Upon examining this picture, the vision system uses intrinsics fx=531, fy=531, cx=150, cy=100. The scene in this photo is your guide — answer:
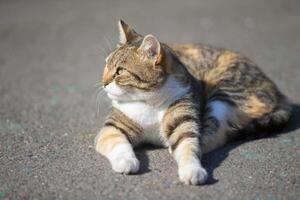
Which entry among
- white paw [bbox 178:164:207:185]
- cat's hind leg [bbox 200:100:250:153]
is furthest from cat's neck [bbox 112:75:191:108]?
white paw [bbox 178:164:207:185]

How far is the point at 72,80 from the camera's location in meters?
7.99

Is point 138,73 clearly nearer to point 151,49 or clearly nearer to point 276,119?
point 151,49

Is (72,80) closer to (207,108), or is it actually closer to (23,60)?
(23,60)

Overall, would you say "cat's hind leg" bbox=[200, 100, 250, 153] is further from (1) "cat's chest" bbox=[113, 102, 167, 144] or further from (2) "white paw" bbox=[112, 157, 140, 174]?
(2) "white paw" bbox=[112, 157, 140, 174]

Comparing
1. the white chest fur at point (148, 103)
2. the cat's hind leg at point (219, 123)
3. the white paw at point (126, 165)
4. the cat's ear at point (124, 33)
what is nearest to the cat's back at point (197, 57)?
the cat's hind leg at point (219, 123)

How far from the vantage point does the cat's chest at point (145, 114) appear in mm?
4980

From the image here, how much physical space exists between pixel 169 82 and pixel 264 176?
4.06 ft

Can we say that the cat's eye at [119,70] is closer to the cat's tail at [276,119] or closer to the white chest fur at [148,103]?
the white chest fur at [148,103]

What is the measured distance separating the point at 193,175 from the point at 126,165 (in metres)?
→ 0.59

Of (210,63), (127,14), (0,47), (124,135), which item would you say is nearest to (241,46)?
(127,14)

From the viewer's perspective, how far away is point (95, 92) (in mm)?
7371

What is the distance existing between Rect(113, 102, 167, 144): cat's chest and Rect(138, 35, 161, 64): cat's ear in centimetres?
44


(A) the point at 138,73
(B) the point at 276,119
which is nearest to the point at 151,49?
(A) the point at 138,73

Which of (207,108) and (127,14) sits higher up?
(207,108)
